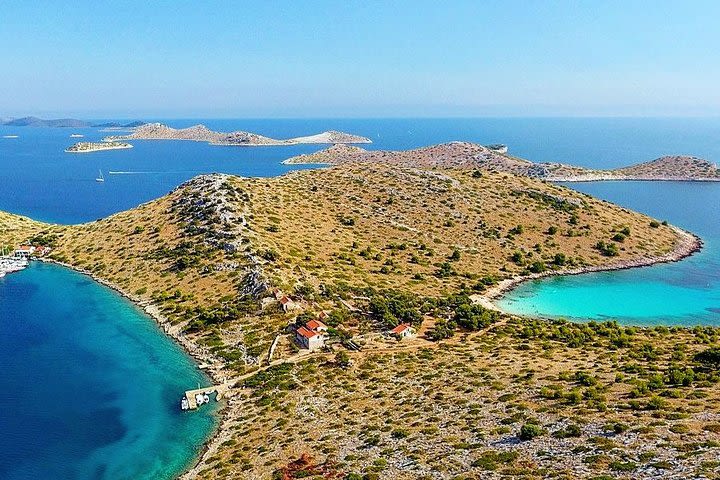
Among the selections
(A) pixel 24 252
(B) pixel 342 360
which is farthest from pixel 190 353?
(A) pixel 24 252

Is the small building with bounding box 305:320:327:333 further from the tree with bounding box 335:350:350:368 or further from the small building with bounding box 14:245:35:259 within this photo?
the small building with bounding box 14:245:35:259

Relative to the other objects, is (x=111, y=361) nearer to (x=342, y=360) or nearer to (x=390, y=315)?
(x=342, y=360)

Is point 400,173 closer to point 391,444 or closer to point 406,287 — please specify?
point 406,287

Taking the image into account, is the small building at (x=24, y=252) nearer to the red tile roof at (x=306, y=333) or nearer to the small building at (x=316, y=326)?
the red tile roof at (x=306, y=333)

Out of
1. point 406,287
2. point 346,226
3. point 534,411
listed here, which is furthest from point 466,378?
point 346,226

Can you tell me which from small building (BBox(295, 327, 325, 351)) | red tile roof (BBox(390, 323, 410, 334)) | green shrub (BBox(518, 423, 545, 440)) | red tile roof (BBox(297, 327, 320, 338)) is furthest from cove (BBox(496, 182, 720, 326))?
green shrub (BBox(518, 423, 545, 440))
